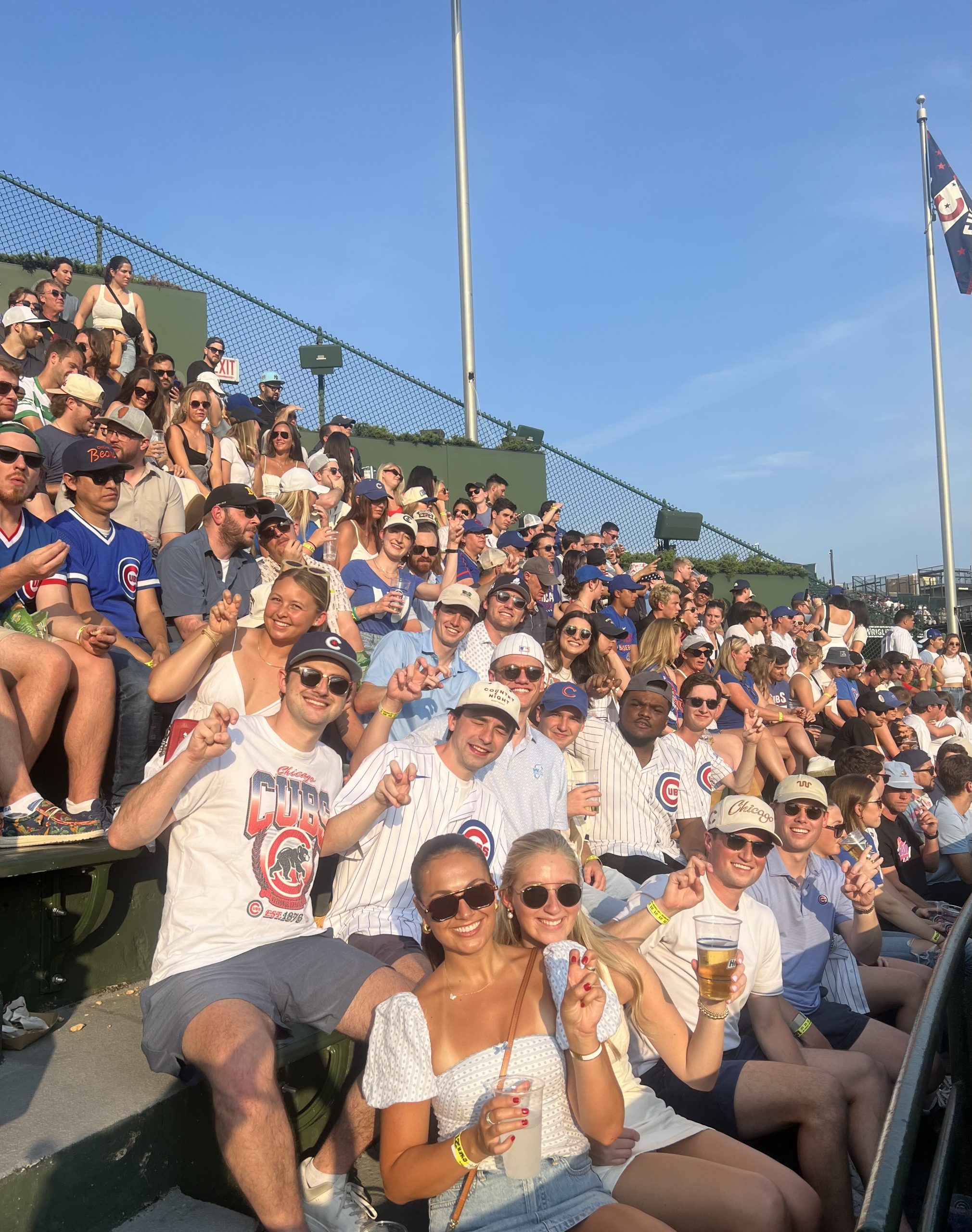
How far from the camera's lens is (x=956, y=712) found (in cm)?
1180

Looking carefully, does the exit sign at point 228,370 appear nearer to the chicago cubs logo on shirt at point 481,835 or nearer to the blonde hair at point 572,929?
the chicago cubs logo on shirt at point 481,835

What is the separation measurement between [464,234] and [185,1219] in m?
15.0

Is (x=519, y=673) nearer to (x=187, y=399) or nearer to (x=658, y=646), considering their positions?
(x=658, y=646)

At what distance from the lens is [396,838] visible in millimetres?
3850

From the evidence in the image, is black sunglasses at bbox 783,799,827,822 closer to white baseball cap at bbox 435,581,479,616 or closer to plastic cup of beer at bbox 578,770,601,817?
plastic cup of beer at bbox 578,770,601,817

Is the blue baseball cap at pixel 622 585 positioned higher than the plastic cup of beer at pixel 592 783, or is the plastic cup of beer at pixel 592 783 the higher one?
the blue baseball cap at pixel 622 585

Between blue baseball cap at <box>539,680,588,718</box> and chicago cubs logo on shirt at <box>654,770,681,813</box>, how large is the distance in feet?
2.03

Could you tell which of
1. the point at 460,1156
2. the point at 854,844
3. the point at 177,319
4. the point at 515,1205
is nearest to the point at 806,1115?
the point at 515,1205

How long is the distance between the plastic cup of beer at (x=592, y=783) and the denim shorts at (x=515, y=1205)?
244 centimetres

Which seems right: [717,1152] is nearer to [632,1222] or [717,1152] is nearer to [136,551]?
[632,1222]

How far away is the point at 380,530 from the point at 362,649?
1.04 metres

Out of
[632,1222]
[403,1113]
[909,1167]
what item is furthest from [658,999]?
[909,1167]

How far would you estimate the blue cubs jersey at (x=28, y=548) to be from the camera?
4.27 metres

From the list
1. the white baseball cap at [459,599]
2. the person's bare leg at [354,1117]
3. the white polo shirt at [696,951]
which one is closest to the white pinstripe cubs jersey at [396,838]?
the person's bare leg at [354,1117]
